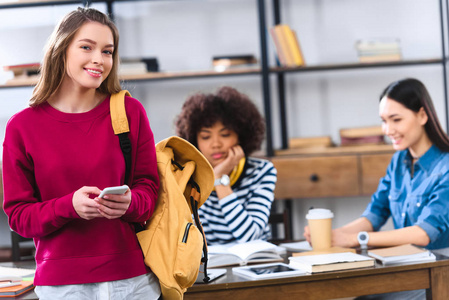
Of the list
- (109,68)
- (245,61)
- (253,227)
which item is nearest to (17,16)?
(245,61)

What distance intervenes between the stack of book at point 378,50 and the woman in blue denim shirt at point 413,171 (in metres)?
1.33

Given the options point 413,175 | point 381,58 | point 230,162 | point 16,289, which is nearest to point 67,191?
point 16,289

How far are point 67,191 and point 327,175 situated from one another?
242 cm

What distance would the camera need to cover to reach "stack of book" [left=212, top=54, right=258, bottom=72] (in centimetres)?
353

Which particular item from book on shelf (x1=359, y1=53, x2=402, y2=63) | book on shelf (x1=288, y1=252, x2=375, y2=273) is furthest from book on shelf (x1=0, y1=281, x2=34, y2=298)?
book on shelf (x1=359, y1=53, x2=402, y2=63)

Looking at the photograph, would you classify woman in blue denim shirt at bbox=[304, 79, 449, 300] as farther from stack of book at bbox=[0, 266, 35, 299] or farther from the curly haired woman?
stack of book at bbox=[0, 266, 35, 299]

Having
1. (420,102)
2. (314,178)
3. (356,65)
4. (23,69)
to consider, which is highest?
(23,69)

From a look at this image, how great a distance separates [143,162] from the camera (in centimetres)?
130

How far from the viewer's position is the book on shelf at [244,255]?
5.75 ft

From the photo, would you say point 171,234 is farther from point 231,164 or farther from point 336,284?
point 231,164

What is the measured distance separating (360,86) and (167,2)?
1396mm

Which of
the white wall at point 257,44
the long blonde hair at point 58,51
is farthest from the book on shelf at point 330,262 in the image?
the white wall at point 257,44

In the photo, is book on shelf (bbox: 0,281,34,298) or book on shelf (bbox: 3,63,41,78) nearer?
book on shelf (bbox: 0,281,34,298)

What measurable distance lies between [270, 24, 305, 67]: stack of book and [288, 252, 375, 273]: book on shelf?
2.02 meters
